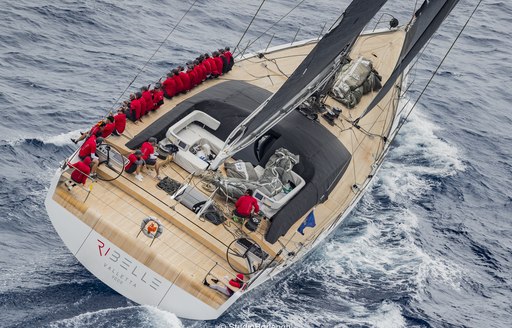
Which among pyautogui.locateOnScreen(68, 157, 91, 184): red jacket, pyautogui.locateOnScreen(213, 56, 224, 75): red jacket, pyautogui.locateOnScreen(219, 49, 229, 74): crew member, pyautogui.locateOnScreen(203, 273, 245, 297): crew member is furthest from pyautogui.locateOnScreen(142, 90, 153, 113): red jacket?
pyautogui.locateOnScreen(203, 273, 245, 297): crew member

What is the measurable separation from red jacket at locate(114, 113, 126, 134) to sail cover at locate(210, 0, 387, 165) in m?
2.98

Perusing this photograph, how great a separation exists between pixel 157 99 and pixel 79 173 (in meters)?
4.28

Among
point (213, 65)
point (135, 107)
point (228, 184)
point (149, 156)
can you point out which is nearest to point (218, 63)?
point (213, 65)

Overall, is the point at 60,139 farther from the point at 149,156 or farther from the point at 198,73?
the point at 149,156

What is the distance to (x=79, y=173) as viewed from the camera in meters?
20.2

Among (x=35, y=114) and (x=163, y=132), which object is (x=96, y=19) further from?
(x=163, y=132)

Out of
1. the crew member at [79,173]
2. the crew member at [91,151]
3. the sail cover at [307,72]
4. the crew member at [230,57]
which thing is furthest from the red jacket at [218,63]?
the crew member at [79,173]

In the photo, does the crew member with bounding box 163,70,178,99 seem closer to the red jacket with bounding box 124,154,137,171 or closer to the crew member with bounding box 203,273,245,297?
the red jacket with bounding box 124,154,137,171

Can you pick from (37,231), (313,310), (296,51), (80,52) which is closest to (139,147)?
(37,231)

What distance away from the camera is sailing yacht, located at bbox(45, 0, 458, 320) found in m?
19.2

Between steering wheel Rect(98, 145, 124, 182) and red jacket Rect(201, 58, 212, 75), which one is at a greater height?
red jacket Rect(201, 58, 212, 75)

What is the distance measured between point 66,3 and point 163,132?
17030 millimetres

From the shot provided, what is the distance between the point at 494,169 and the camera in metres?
31.6

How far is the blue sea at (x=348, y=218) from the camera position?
67.0 ft
